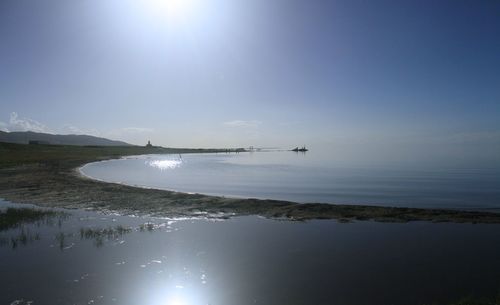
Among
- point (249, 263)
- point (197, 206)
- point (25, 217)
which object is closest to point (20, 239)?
point (25, 217)

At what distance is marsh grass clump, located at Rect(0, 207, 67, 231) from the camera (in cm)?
2103

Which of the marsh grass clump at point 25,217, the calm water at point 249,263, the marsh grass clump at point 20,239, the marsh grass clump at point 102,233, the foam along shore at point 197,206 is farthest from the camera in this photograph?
the foam along shore at point 197,206

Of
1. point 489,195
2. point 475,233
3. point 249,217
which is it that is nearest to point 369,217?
point 475,233

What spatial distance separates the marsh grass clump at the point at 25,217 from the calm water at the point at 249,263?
632mm

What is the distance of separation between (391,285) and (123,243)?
1222 cm

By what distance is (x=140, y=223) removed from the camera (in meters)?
22.5

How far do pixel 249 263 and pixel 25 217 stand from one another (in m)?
15.7

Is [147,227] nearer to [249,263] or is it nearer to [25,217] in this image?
[25,217]

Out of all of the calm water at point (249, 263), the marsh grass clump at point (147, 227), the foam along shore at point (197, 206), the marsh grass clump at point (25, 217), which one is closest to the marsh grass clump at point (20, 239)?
the calm water at point (249, 263)

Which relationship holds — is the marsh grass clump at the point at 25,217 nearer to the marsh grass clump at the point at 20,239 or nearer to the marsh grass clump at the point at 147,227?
the marsh grass clump at the point at 20,239

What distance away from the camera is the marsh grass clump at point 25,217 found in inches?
828

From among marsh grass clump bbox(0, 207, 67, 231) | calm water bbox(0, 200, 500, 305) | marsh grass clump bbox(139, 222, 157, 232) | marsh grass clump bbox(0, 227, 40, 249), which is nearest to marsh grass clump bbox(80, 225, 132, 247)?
calm water bbox(0, 200, 500, 305)

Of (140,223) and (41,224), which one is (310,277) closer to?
(140,223)

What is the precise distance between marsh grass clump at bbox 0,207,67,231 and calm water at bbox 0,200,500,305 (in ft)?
2.07
